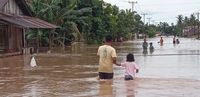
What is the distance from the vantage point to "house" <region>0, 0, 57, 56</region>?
3142 cm

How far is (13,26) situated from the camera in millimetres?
33062

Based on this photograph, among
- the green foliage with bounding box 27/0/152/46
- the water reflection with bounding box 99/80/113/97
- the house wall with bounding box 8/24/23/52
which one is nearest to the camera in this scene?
the water reflection with bounding box 99/80/113/97

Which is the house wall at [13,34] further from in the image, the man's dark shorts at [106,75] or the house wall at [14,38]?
the man's dark shorts at [106,75]

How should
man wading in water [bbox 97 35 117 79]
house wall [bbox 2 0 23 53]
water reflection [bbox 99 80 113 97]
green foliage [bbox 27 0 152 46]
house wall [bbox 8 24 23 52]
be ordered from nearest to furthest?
water reflection [bbox 99 80 113 97] → man wading in water [bbox 97 35 117 79] → house wall [bbox 2 0 23 53] → house wall [bbox 8 24 23 52] → green foliage [bbox 27 0 152 46]

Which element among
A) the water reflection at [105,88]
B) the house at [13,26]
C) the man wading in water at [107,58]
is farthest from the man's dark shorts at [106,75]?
the house at [13,26]

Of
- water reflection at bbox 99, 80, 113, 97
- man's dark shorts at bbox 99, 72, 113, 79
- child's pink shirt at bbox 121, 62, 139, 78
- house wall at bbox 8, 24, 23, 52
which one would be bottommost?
water reflection at bbox 99, 80, 113, 97

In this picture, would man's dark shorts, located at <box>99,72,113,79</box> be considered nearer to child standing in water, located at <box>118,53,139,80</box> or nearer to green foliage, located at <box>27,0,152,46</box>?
child standing in water, located at <box>118,53,139,80</box>

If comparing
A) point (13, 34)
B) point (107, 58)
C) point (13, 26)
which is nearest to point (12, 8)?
point (13, 34)

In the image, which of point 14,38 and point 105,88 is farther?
point 14,38

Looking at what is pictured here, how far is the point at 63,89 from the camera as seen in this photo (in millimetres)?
12703

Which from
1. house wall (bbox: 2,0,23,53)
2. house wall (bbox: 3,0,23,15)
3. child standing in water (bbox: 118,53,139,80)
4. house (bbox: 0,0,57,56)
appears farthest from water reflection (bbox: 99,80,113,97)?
house wall (bbox: 3,0,23,15)

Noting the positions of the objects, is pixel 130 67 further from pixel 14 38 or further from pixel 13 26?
pixel 14 38

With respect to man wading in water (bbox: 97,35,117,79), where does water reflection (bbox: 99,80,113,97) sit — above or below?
below

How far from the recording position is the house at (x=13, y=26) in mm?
31425
